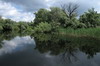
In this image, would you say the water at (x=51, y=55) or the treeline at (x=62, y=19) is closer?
the water at (x=51, y=55)

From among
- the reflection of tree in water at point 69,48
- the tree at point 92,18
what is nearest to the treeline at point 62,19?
the tree at point 92,18

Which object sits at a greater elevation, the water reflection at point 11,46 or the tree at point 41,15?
the tree at point 41,15

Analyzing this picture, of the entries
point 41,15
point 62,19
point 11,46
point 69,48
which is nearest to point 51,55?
point 69,48

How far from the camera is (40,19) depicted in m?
70.1

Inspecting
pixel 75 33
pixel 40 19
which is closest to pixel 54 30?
pixel 75 33

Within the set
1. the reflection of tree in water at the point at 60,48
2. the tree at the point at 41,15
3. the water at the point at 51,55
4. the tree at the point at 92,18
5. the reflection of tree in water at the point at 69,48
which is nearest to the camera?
the water at the point at 51,55

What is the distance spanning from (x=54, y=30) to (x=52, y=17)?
14566 mm

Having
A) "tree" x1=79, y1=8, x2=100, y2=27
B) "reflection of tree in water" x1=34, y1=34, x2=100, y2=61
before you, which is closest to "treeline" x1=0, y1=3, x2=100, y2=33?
"tree" x1=79, y1=8, x2=100, y2=27

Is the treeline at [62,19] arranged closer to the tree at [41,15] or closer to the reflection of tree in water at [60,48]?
the tree at [41,15]

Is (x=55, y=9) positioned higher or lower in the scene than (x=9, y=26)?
higher

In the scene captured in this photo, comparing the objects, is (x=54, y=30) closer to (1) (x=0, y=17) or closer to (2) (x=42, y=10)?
Result: (2) (x=42, y=10)

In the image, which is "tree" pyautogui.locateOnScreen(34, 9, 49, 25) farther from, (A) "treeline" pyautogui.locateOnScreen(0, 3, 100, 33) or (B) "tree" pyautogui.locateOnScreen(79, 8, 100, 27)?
(B) "tree" pyautogui.locateOnScreen(79, 8, 100, 27)

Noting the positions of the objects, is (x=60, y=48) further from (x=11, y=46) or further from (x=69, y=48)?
(x=11, y=46)

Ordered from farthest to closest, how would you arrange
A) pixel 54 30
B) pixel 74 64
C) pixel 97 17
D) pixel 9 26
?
pixel 9 26 → pixel 54 30 → pixel 97 17 → pixel 74 64
